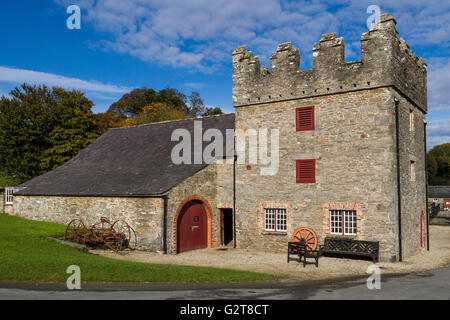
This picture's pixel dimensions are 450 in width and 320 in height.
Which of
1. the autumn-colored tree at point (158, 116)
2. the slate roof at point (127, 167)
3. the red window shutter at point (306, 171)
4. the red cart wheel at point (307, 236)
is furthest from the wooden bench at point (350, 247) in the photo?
the autumn-colored tree at point (158, 116)

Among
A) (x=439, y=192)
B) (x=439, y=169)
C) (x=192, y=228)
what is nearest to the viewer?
(x=192, y=228)

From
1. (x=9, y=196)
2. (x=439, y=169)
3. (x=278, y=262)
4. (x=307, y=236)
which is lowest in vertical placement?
(x=278, y=262)

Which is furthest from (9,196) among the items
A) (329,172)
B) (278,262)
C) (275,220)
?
(329,172)

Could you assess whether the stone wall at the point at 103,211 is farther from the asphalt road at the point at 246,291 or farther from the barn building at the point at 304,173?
the asphalt road at the point at 246,291

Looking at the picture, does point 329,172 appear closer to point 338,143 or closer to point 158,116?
point 338,143

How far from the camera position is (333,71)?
56.7ft

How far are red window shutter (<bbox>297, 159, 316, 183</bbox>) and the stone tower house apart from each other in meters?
0.05

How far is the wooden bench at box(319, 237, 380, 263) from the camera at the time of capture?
610 inches

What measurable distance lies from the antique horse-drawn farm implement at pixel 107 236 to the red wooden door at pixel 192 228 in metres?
2.25

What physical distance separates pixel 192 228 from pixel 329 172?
7127mm

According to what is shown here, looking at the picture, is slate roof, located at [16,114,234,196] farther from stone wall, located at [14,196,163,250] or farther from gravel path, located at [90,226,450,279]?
gravel path, located at [90,226,450,279]

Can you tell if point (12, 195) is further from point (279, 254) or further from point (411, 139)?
point (411, 139)

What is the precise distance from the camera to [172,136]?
24250 millimetres
